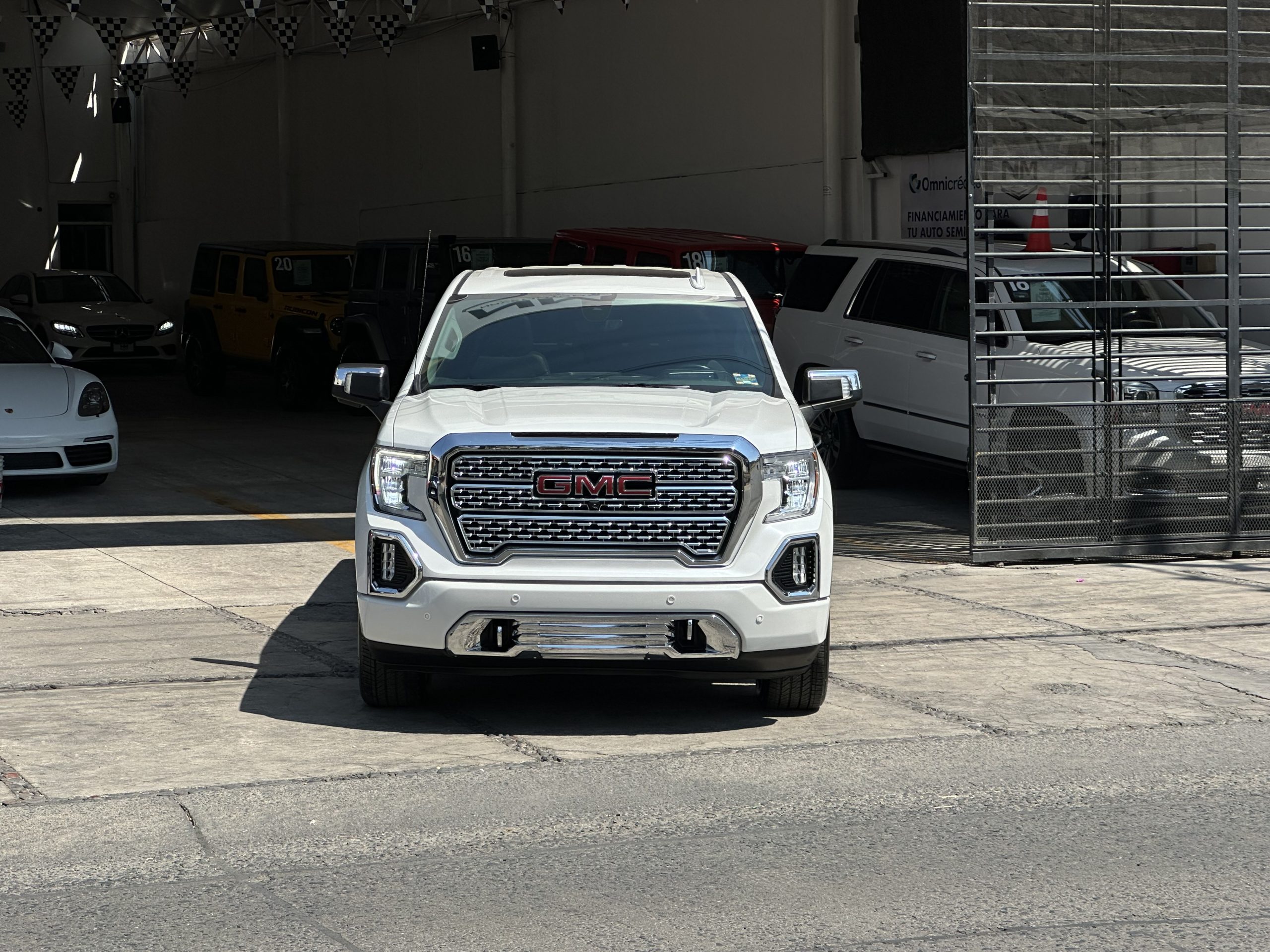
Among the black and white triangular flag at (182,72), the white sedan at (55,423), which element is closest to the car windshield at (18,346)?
the white sedan at (55,423)

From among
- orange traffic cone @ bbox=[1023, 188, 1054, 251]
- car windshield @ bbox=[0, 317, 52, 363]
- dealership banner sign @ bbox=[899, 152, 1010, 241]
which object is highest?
dealership banner sign @ bbox=[899, 152, 1010, 241]

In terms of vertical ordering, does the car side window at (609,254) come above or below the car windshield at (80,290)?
above

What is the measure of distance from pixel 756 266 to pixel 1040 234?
11.7 ft

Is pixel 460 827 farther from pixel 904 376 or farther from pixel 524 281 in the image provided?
pixel 904 376

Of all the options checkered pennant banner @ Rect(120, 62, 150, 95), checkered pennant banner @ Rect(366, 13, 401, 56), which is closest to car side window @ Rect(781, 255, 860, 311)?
checkered pennant banner @ Rect(366, 13, 401, 56)

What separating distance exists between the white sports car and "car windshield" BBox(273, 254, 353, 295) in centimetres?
508

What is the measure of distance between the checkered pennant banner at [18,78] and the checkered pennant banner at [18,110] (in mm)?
281

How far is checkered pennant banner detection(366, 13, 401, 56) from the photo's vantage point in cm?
2575

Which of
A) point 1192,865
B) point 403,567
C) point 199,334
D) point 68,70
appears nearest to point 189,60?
point 68,70

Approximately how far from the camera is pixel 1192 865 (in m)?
5.03

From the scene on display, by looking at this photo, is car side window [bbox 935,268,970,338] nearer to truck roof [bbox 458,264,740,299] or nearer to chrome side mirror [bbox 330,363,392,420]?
truck roof [bbox 458,264,740,299]

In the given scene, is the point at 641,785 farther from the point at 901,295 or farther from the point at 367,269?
the point at 367,269

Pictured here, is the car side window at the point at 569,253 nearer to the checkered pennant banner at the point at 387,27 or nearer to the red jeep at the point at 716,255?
the red jeep at the point at 716,255

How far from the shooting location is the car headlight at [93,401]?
1371 centimetres
